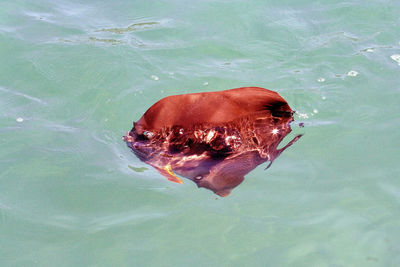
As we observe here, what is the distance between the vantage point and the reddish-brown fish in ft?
10.3

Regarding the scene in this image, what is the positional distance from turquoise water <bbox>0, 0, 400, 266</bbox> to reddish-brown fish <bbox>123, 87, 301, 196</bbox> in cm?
19

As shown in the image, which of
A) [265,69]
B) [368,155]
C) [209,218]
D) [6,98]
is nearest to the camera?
[209,218]

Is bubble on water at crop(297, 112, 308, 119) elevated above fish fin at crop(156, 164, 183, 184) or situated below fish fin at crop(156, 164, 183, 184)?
above

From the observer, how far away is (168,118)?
3.19 metres

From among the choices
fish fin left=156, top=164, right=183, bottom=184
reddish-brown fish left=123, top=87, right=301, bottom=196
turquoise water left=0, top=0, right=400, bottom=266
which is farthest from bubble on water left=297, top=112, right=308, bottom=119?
fish fin left=156, top=164, right=183, bottom=184

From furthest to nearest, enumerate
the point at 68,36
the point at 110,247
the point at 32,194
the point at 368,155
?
the point at 68,36 → the point at 368,155 → the point at 32,194 → the point at 110,247

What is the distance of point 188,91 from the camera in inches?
177

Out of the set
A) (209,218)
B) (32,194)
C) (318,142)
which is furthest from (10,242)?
(318,142)

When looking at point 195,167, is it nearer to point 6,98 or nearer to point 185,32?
point 6,98

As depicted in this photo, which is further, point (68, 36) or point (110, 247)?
point (68, 36)

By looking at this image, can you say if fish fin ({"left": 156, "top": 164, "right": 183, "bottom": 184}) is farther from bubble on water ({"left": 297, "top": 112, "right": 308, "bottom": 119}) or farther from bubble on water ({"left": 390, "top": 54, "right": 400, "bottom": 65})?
bubble on water ({"left": 390, "top": 54, "right": 400, "bottom": 65})

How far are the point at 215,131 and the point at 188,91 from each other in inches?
56.0

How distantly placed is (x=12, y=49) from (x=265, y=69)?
2.72m

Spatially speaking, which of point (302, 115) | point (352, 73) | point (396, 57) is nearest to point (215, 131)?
point (302, 115)
